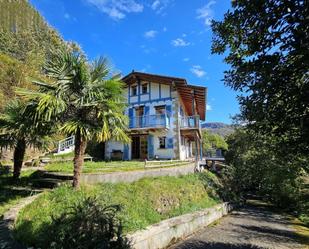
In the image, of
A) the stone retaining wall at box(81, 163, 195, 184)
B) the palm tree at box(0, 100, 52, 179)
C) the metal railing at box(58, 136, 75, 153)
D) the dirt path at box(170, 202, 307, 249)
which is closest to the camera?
the dirt path at box(170, 202, 307, 249)

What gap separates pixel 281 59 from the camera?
3.69 metres

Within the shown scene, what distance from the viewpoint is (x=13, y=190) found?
1022 centimetres

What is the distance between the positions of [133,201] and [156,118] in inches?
484

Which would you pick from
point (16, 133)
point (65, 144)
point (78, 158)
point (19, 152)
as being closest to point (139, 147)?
point (65, 144)

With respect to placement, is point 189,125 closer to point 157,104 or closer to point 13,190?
point 157,104

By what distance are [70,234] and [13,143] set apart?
852 centimetres

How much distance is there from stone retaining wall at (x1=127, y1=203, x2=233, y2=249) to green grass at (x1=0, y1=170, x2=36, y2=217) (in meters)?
4.47

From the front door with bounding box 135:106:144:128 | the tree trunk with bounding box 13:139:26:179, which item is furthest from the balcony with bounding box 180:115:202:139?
the tree trunk with bounding box 13:139:26:179

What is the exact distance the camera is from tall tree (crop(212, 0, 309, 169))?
3400 mm

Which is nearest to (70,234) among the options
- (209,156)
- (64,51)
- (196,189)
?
(64,51)

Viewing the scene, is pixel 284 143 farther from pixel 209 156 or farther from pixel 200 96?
pixel 209 156

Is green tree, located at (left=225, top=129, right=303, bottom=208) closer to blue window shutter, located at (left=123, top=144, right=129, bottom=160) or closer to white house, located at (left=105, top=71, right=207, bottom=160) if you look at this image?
white house, located at (left=105, top=71, right=207, bottom=160)

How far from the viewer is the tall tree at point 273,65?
3.40 metres

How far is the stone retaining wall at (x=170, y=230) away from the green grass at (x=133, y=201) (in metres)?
0.60
